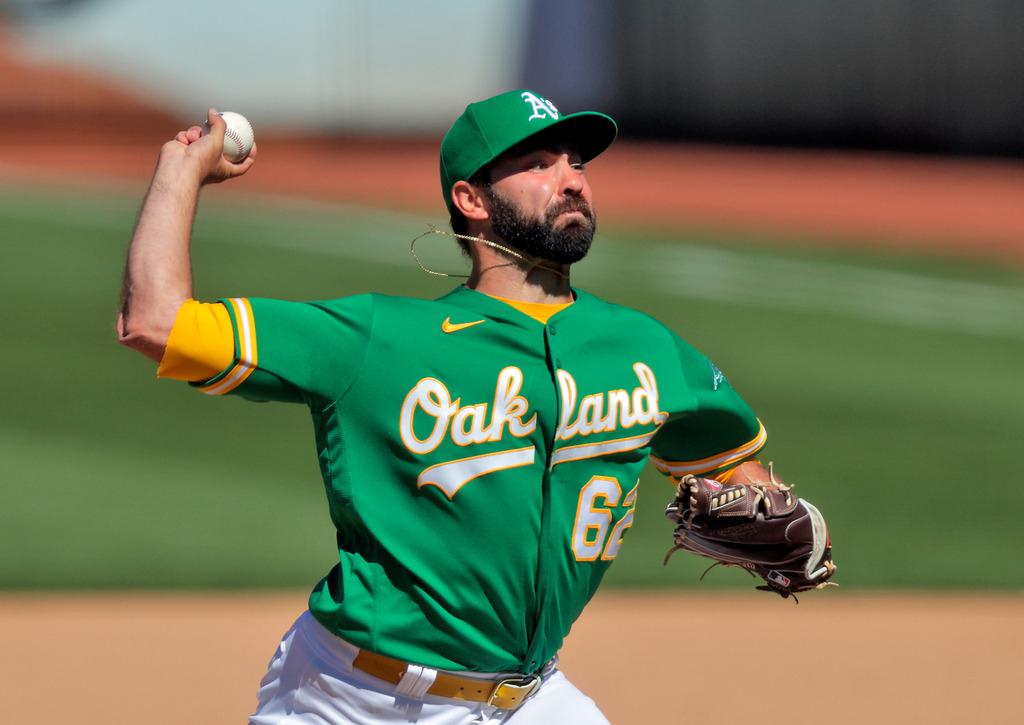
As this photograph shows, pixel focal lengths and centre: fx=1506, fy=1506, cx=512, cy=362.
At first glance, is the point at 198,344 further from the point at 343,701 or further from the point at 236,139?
the point at 343,701

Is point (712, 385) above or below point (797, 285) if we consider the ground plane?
above

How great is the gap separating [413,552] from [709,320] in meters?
9.36

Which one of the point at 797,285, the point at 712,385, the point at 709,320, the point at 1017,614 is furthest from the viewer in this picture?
the point at 797,285

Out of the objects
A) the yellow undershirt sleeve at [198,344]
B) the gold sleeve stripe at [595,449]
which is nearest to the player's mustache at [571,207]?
the gold sleeve stripe at [595,449]

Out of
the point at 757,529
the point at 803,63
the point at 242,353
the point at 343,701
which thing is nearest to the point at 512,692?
the point at 343,701

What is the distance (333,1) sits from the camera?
20922 millimetres

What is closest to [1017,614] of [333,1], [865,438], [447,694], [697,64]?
[865,438]

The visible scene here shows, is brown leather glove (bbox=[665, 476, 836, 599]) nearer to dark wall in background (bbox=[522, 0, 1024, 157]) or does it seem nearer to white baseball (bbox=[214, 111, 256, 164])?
white baseball (bbox=[214, 111, 256, 164])

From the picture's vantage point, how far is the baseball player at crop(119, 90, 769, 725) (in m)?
3.06

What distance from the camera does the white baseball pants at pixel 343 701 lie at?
126 inches

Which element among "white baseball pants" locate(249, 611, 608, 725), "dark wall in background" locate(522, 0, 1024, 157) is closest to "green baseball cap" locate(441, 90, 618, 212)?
"white baseball pants" locate(249, 611, 608, 725)

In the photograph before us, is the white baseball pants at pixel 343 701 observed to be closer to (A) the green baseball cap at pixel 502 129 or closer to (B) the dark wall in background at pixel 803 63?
(A) the green baseball cap at pixel 502 129

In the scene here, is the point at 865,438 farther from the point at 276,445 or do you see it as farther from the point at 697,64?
the point at 697,64

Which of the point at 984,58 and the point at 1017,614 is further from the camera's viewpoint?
the point at 984,58
